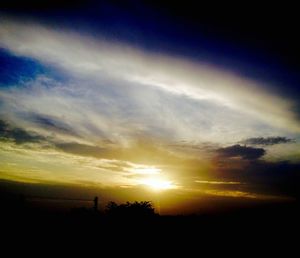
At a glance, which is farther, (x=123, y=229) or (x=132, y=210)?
(x=132, y=210)

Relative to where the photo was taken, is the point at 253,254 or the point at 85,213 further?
the point at 85,213

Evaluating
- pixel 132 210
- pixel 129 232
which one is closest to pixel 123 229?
pixel 129 232

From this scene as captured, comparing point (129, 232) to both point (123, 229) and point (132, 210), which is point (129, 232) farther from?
point (132, 210)

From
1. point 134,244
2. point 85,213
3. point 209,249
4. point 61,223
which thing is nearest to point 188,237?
point 209,249

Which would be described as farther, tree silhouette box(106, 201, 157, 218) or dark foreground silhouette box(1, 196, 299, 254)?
tree silhouette box(106, 201, 157, 218)

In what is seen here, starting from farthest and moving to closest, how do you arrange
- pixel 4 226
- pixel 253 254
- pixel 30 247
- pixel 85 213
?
pixel 85 213, pixel 4 226, pixel 253 254, pixel 30 247

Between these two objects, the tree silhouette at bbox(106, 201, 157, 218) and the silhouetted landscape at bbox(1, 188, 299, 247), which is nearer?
the silhouetted landscape at bbox(1, 188, 299, 247)

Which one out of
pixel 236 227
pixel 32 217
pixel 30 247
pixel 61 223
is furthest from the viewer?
pixel 236 227

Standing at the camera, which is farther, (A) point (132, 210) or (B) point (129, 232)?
(A) point (132, 210)

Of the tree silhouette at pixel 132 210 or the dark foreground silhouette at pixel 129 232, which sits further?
the tree silhouette at pixel 132 210

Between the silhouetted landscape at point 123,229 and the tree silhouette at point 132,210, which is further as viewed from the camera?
the tree silhouette at point 132,210

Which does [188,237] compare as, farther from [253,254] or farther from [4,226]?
[4,226]
